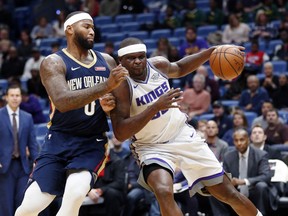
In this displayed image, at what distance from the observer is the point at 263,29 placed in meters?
14.4

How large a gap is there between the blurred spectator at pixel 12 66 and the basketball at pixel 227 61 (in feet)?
29.6

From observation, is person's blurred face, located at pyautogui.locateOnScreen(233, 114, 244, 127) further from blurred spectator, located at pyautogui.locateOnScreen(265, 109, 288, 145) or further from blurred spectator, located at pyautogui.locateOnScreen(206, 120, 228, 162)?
blurred spectator, located at pyautogui.locateOnScreen(206, 120, 228, 162)

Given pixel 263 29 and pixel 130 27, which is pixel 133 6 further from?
pixel 263 29

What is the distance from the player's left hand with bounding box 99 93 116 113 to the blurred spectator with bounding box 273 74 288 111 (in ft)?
21.4

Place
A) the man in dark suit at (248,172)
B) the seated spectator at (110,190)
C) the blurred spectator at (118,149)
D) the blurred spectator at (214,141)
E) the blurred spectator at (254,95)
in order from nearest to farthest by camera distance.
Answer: the man in dark suit at (248,172) → the seated spectator at (110,190) → the blurred spectator at (214,141) → the blurred spectator at (118,149) → the blurred spectator at (254,95)

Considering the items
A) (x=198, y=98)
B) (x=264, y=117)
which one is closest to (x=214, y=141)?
(x=264, y=117)

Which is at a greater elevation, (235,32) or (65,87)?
(235,32)

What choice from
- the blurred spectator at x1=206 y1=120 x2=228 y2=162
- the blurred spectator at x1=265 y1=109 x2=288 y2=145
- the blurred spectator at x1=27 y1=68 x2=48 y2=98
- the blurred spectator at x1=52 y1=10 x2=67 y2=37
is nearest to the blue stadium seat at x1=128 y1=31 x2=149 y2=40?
the blurred spectator at x1=52 y1=10 x2=67 y2=37

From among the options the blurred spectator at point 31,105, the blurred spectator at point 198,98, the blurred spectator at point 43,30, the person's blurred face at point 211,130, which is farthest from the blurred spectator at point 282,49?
the blurred spectator at point 43,30

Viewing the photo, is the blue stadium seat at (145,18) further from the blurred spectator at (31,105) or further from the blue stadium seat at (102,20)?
the blurred spectator at (31,105)

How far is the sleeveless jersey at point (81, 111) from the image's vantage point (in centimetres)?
617

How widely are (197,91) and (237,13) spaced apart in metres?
3.80

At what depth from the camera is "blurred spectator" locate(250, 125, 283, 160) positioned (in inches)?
386

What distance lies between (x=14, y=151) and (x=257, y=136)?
3.36m
